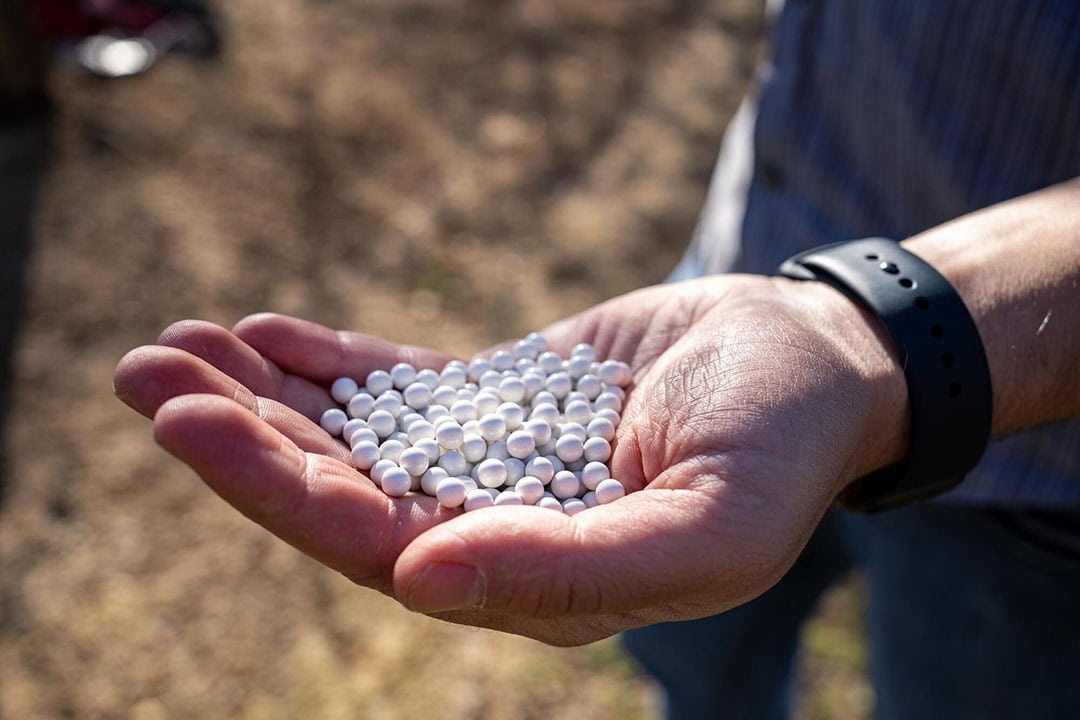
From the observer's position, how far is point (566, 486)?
123cm

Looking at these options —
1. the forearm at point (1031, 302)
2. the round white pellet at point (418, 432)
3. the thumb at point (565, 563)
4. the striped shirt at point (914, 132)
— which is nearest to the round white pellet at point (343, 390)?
the round white pellet at point (418, 432)

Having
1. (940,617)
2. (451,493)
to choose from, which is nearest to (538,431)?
(451,493)

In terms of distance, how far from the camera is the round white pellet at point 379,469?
1.18m

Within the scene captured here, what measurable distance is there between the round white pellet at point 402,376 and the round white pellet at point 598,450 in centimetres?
31

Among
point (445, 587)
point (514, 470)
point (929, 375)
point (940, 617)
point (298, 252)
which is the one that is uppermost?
point (929, 375)

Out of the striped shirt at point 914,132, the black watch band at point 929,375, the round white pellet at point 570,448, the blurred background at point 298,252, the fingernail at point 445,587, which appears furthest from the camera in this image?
the blurred background at point 298,252

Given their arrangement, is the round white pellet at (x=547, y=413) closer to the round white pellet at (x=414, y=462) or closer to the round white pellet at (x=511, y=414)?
the round white pellet at (x=511, y=414)

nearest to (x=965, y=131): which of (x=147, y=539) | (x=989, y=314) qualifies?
(x=989, y=314)

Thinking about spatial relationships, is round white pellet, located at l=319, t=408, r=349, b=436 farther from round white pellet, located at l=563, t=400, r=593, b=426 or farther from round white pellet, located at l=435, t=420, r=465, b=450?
round white pellet, located at l=563, t=400, r=593, b=426

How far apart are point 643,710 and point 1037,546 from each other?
3.83 ft

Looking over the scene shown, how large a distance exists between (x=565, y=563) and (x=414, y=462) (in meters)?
0.35

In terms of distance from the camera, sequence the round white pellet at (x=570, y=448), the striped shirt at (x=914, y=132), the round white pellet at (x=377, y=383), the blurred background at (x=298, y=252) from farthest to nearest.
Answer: the blurred background at (x=298, y=252)
the round white pellet at (x=377, y=383)
the round white pellet at (x=570, y=448)
the striped shirt at (x=914, y=132)

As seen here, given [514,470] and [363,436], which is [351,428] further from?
[514,470]

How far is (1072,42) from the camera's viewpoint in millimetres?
1134
